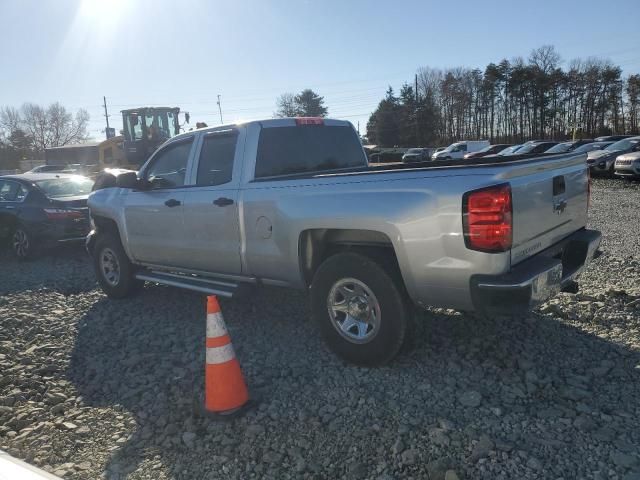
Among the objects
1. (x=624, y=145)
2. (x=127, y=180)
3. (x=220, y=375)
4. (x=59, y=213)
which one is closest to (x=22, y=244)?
(x=59, y=213)

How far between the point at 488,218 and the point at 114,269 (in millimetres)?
4907

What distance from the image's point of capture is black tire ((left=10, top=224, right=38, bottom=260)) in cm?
906

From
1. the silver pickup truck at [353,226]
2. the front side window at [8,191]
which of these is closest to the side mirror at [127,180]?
the silver pickup truck at [353,226]

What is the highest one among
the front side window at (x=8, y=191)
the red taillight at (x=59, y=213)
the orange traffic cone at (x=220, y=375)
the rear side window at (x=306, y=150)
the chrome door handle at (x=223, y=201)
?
the rear side window at (x=306, y=150)

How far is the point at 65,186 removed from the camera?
388 inches

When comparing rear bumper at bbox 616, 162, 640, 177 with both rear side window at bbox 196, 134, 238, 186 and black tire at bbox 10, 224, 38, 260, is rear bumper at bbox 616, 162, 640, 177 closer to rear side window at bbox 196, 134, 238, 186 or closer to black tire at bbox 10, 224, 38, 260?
rear side window at bbox 196, 134, 238, 186

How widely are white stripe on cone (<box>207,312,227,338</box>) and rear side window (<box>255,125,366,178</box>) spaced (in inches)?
62.0

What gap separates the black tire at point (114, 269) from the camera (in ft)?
20.4

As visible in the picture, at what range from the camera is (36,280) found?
25.4 feet

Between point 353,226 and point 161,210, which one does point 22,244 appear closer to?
point 161,210

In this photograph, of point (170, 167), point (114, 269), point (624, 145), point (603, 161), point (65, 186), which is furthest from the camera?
point (624, 145)

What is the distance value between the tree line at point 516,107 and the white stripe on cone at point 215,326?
61772 millimetres

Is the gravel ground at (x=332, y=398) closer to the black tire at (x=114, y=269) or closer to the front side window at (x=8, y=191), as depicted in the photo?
the black tire at (x=114, y=269)

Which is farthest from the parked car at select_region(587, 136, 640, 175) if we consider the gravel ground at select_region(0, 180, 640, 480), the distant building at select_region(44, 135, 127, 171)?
the distant building at select_region(44, 135, 127, 171)
